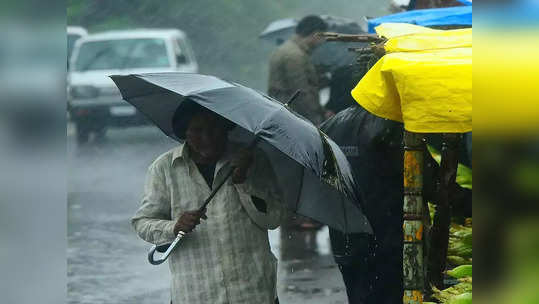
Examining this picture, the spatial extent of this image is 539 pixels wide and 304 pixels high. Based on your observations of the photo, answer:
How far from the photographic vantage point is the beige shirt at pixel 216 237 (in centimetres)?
448

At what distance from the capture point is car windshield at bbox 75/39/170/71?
2088cm

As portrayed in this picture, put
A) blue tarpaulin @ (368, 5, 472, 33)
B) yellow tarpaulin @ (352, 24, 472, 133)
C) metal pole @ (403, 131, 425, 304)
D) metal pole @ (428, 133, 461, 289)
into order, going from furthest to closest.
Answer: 1. blue tarpaulin @ (368, 5, 472, 33)
2. metal pole @ (428, 133, 461, 289)
3. metal pole @ (403, 131, 425, 304)
4. yellow tarpaulin @ (352, 24, 472, 133)

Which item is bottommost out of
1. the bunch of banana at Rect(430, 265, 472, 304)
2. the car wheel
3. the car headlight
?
the car wheel

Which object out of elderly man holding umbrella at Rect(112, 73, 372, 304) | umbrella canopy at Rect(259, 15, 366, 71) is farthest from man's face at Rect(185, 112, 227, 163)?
umbrella canopy at Rect(259, 15, 366, 71)

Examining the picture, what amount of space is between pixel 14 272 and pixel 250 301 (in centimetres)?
210

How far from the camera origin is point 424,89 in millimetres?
4195

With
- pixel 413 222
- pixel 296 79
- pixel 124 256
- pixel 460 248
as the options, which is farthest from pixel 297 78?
pixel 413 222

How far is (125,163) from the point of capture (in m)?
16.8

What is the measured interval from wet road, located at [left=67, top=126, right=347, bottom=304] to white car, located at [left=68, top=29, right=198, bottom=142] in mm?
4877

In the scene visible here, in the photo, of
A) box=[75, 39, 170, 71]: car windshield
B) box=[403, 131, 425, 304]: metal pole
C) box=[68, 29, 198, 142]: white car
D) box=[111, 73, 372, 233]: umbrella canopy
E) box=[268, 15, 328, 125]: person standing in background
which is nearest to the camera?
box=[111, 73, 372, 233]: umbrella canopy

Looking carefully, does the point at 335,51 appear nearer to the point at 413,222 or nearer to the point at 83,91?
the point at 83,91

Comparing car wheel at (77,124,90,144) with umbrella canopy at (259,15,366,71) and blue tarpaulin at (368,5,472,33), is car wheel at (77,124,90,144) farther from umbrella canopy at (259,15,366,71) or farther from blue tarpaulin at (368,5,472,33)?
blue tarpaulin at (368,5,472,33)

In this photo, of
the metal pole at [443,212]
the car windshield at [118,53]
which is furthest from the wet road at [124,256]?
the car windshield at [118,53]

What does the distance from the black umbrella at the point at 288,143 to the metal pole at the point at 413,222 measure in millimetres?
285
